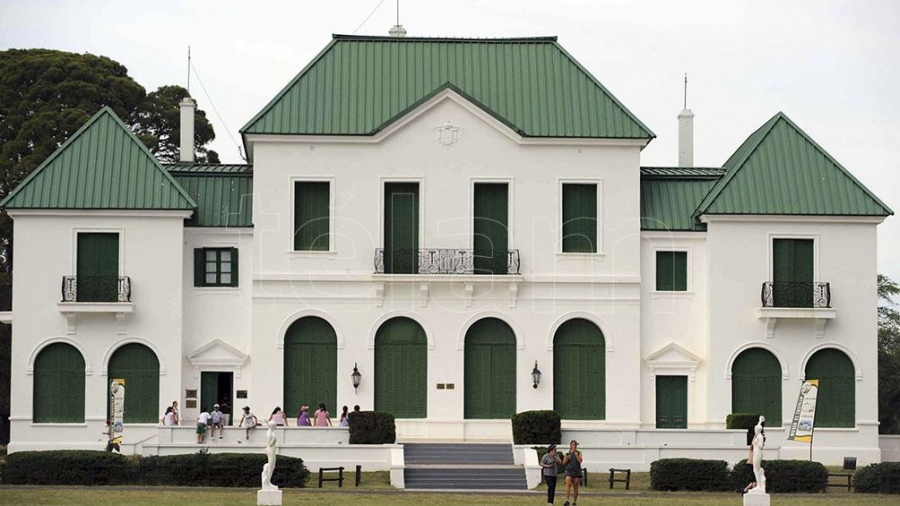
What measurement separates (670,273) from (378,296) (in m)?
9.43

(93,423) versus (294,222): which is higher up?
(294,222)

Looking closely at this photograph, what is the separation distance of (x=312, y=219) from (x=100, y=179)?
678cm

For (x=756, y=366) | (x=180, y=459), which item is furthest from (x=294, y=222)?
(x=756, y=366)

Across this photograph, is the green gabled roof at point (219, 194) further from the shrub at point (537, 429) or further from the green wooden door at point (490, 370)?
the shrub at point (537, 429)

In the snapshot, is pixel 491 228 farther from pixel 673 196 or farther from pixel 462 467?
pixel 462 467

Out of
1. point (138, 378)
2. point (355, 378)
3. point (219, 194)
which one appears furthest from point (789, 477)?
point (219, 194)

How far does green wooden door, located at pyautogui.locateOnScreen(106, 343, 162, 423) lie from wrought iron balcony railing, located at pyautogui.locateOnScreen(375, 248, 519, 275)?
7.69m

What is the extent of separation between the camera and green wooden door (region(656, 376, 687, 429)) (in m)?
56.5

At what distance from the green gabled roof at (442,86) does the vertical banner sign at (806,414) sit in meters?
10.5

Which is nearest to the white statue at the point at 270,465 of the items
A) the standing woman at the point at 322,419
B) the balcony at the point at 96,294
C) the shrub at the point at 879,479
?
the standing woman at the point at 322,419

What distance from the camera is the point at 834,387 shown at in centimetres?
5631

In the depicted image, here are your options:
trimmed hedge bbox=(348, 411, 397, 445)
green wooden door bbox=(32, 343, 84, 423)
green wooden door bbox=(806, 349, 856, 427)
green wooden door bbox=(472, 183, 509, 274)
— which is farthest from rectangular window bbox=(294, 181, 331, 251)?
green wooden door bbox=(806, 349, 856, 427)

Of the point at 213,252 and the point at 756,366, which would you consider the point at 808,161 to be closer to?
the point at 756,366

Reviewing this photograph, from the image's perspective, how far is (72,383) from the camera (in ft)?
181
